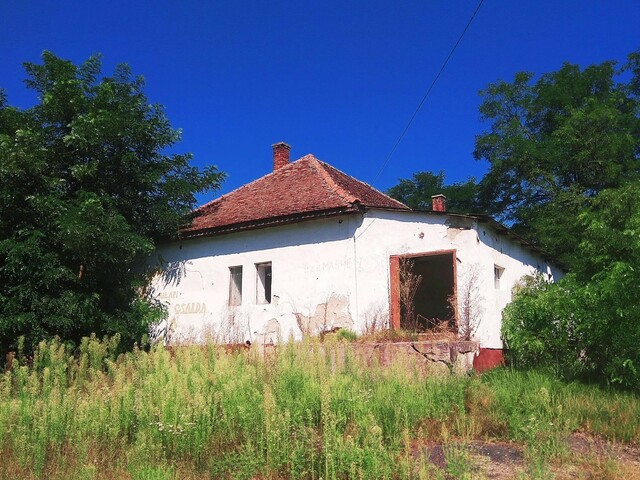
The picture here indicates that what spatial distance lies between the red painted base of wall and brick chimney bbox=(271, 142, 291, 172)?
1012 cm

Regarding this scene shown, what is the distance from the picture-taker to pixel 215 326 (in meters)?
15.0

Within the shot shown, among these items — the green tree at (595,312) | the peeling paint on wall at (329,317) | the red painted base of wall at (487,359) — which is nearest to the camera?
the green tree at (595,312)

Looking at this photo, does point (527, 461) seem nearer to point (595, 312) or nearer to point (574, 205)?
point (595, 312)

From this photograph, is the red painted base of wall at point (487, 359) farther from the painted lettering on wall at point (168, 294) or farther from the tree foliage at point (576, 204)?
the painted lettering on wall at point (168, 294)

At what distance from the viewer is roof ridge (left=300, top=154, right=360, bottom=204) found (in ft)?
45.2

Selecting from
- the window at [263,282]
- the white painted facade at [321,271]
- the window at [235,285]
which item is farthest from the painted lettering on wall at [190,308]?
the window at [263,282]

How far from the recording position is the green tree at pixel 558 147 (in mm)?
21391

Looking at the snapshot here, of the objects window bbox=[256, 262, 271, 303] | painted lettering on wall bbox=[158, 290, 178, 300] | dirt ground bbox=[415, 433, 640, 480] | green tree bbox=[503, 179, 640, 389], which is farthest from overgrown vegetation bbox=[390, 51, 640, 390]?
painted lettering on wall bbox=[158, 290, 178, 300]

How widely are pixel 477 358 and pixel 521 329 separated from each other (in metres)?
1.27

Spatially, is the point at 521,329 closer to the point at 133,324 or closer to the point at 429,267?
the point at 429,267

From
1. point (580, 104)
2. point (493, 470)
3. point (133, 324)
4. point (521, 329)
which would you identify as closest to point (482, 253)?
point (521, 329)

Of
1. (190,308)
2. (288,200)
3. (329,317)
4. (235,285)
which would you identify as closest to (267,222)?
(288,200)

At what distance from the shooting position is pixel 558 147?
74.9 feet

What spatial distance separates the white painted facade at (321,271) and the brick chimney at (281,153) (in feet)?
17.0
